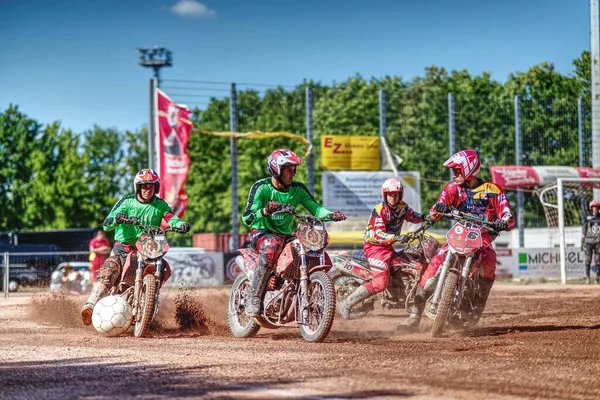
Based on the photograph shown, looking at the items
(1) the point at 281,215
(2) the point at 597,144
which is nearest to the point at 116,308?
(1) the point at 281,215

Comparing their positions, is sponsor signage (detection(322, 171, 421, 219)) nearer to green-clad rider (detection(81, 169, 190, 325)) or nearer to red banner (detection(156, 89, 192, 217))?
red banner (detection(156, 89, 192, 217))

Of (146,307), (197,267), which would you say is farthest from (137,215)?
(197,267)

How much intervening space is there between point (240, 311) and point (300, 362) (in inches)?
133

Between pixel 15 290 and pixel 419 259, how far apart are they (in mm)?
14373

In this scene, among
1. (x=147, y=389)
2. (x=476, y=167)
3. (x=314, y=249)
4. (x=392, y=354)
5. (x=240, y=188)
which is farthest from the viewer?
→ (x=240, y=188)

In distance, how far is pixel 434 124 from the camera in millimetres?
39969

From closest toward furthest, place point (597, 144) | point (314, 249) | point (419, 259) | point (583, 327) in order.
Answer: point (314, 249) → point (583, 327) → point (419, 259) → point (597, 144)

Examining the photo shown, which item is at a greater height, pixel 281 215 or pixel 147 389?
pixel 281 215

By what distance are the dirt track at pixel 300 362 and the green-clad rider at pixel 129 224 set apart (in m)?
0.54

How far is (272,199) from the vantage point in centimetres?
1134

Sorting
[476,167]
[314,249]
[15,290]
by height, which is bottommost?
[15,290]

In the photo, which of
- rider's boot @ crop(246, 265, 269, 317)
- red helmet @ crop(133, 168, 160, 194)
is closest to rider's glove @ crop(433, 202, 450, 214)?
rider's boot @ crop(246, 265, 269, 317)

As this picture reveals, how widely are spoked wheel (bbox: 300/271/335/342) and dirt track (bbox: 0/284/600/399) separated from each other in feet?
0.55

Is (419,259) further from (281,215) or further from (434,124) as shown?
(434,124)
